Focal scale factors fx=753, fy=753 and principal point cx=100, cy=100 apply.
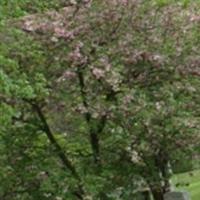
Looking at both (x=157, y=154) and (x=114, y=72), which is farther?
(x=157, y=154)

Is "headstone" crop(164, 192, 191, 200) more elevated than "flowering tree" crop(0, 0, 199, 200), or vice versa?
"flowering tree" crop(0, 0, 199, 200)

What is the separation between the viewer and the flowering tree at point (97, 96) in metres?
9.07

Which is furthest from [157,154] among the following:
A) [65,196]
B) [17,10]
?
[17,10]

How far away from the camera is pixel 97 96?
923cm

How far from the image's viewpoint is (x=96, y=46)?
9086mm

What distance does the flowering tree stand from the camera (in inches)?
357

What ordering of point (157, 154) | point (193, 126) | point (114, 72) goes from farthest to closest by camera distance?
1. point (157, 154)
2. point (193, 126)
3. point (114, 72)

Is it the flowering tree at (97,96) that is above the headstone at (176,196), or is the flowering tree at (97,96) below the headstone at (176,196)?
above

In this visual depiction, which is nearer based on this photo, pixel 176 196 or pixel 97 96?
pixel 97 96

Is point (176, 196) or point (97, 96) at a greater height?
point (97, 96)

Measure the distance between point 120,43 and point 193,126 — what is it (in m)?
1.42

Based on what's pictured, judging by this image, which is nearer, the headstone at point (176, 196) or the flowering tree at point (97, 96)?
the flowering tree at point (97, 96)

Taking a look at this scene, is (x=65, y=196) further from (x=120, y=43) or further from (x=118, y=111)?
(x=120, y=43)

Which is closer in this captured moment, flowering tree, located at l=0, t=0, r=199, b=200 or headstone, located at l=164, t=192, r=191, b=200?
flowering tree, located at l=0, t=0, r=199, b=200
